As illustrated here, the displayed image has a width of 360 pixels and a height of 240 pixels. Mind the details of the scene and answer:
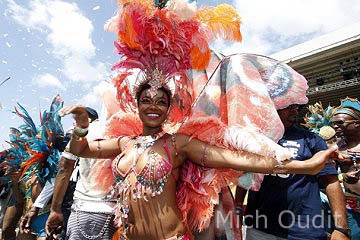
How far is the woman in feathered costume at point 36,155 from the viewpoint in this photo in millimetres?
3824

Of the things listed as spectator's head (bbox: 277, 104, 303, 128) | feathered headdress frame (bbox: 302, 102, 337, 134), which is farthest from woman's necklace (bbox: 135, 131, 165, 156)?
feathered headdress frame (bbox: 302, 102, 337, 134)

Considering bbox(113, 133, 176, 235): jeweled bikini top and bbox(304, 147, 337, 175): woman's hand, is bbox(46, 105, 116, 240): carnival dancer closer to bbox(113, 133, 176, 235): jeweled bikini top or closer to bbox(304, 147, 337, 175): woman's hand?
bbox(113, 133, 176, 235): jeweled bikini top

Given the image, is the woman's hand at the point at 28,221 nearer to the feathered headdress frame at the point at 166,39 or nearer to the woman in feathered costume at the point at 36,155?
the woman in feathered costume at the point at 36,155

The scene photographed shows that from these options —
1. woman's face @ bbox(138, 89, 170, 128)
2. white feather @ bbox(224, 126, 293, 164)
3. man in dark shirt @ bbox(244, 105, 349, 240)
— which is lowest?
man in dark shirt @ bbox(244, 105, 349, 240)

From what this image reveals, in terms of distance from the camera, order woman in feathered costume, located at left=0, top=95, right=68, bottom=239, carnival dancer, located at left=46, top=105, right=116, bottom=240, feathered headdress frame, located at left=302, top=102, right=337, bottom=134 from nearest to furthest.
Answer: carnival dancer, located at left=46, top=105, right=116, bottom=240
woman in feathered costume, located at left=0, top=95, right=68, bottom=239
feathered headdress frame, located at left=302, top=102, right=337, bottom=134

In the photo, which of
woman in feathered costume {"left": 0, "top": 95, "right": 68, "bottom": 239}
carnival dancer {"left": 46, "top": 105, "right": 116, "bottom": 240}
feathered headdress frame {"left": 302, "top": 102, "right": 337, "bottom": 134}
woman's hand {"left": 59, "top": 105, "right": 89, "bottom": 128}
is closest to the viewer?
woman's hand {"left": 59, "top": 105, "right": 89, "bottom": 128}

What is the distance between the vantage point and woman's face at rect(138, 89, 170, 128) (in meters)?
2.00

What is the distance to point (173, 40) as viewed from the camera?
200 centimetres

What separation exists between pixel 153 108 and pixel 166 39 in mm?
425

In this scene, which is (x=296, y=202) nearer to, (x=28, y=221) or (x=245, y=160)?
(x=245, y=160)

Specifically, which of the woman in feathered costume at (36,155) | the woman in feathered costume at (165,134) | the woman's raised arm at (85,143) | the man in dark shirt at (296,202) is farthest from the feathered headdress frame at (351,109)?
the woman in feathered costume at (36,155)

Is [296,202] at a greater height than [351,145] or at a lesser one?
lesser

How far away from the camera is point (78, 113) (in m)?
1.93

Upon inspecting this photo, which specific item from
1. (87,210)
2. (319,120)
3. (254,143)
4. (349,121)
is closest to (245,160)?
(254,143)
